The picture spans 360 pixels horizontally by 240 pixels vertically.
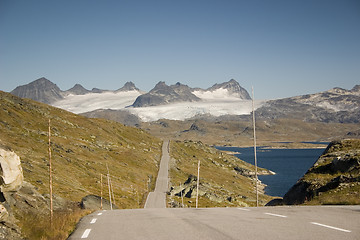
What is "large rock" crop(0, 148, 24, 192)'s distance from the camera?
18062 mm

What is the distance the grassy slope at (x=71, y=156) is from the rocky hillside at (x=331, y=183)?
45603 mm

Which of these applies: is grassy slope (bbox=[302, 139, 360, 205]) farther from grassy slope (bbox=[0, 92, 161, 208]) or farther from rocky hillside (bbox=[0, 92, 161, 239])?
grassy slope (bbox=[0, 92, 161, 208])

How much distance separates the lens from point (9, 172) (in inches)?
728

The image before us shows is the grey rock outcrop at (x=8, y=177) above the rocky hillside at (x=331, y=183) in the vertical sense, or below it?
above

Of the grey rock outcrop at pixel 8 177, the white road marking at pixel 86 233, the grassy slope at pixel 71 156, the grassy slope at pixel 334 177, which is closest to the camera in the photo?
the white road marking at pixel 86 233

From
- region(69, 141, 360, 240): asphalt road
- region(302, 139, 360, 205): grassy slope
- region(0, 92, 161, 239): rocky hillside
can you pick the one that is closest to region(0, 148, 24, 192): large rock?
region(69, 141, 360, 240): asphalt road

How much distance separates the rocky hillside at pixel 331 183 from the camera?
1156 inches

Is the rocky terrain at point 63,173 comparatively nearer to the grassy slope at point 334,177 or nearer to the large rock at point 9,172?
the large rock at point 9,172

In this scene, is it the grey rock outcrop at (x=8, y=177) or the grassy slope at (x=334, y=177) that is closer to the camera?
the grey rock outcrop at (x=8, y=177)

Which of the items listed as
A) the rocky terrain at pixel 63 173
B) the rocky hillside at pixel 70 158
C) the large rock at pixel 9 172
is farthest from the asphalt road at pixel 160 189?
the large rock at pixel 9 172

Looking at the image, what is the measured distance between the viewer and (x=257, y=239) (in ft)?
39.4

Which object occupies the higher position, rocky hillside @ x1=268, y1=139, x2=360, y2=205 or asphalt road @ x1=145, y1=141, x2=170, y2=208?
rocky hillside @ x1=268, y1=139, x2=360, y2=205

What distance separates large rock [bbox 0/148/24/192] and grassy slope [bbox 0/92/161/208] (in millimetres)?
47902

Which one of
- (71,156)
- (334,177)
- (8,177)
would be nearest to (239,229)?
(8,177)
